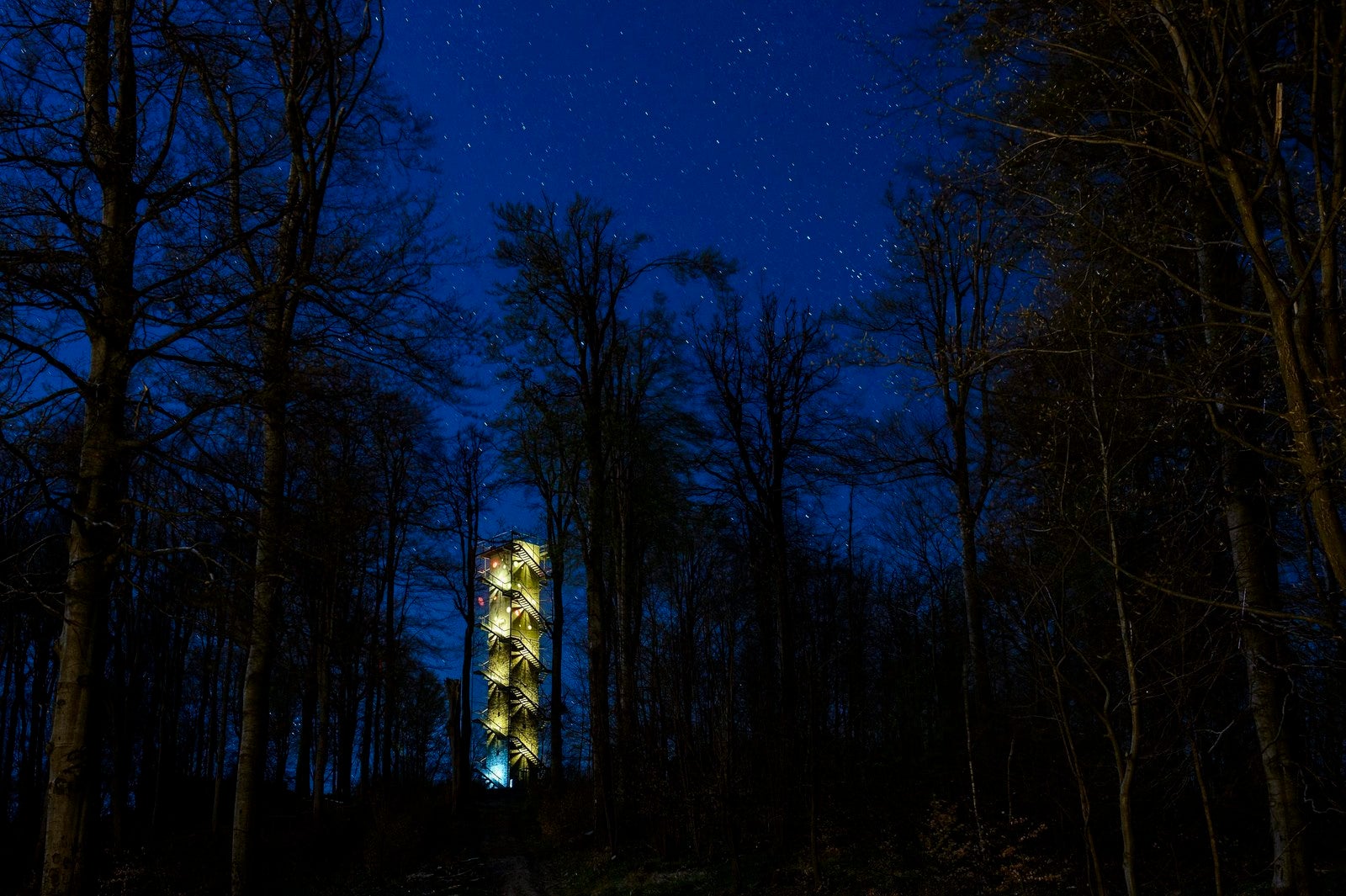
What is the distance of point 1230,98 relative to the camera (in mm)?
4734

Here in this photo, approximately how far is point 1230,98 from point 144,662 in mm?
25027

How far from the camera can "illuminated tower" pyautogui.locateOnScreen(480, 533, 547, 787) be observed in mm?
37812

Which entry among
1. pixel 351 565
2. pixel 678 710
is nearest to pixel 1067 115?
pixel 351 565

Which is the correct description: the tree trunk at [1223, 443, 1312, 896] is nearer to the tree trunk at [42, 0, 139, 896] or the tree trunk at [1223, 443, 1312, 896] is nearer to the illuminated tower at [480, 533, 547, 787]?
the tree trunk at [42, 0, 139, 896]

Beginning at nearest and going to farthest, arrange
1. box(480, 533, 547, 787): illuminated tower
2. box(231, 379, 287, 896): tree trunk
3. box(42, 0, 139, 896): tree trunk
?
box(42, 0, 139, 896): tree trunk
box(231, 379, 287, 896): tree trunk
box(480, 533, 547, 787): illuminated tower

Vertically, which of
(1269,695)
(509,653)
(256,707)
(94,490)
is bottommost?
(1269,695)

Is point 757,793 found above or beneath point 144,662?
beneath

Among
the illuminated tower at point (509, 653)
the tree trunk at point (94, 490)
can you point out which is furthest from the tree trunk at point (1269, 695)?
the illuminated tower at point (509, 653)

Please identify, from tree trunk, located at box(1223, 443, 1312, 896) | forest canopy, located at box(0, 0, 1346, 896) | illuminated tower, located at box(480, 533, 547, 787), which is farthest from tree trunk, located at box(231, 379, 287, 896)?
illuminated tower, located at box(480, 533, 547, 787)

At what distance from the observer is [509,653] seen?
44.0 metres

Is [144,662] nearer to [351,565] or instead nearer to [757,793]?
[757,793]

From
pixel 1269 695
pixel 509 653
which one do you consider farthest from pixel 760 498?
pixel 509 653

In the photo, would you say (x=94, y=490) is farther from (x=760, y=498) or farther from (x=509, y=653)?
(x=509, y=653)

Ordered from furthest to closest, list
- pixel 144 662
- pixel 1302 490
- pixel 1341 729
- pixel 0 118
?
1. pixel 144 662
2. pixel 1341 729
3. pixel 0 118
4. pixel 1302 490
